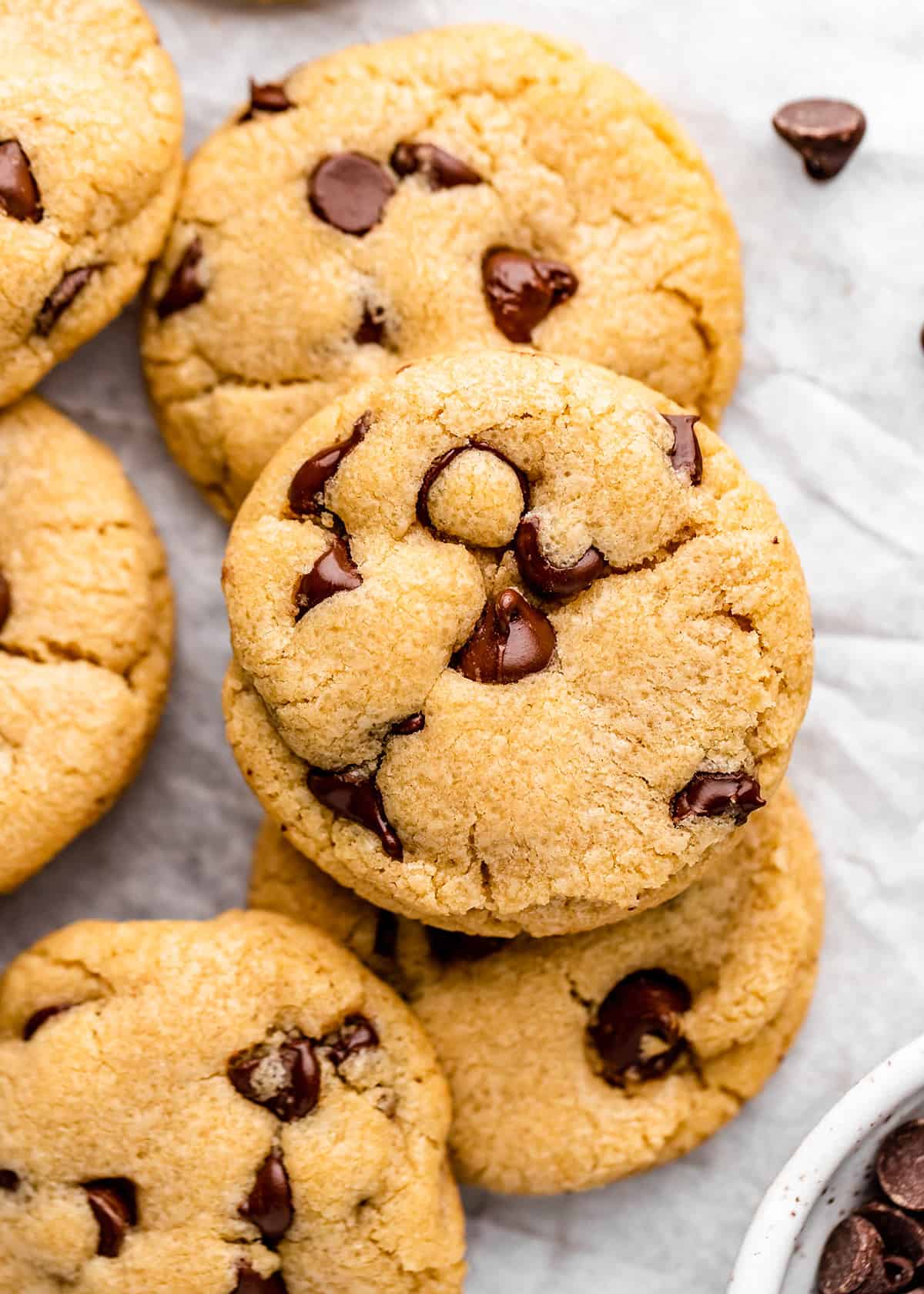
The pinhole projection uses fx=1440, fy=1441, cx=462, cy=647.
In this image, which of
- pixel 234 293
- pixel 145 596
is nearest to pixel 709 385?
pixel 234 293

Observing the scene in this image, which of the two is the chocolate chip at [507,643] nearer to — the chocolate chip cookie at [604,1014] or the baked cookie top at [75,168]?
the chocolate chip cookie at [604,1014]

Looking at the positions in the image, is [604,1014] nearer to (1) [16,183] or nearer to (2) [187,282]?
(2) [187,282]

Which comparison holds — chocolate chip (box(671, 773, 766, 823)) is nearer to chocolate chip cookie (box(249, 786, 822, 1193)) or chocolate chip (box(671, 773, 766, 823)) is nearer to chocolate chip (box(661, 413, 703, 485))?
chocolate chip cookie (box(249, 786, 822, 1193))

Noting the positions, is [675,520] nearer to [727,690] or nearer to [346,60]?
[727,690]

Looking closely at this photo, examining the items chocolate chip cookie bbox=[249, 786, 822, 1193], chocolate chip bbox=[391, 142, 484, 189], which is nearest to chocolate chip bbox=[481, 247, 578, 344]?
chocolate chip bbox=[391, 142, 484, 189]

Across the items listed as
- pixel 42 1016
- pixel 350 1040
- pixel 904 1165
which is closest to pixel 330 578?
pixel 350 1040
